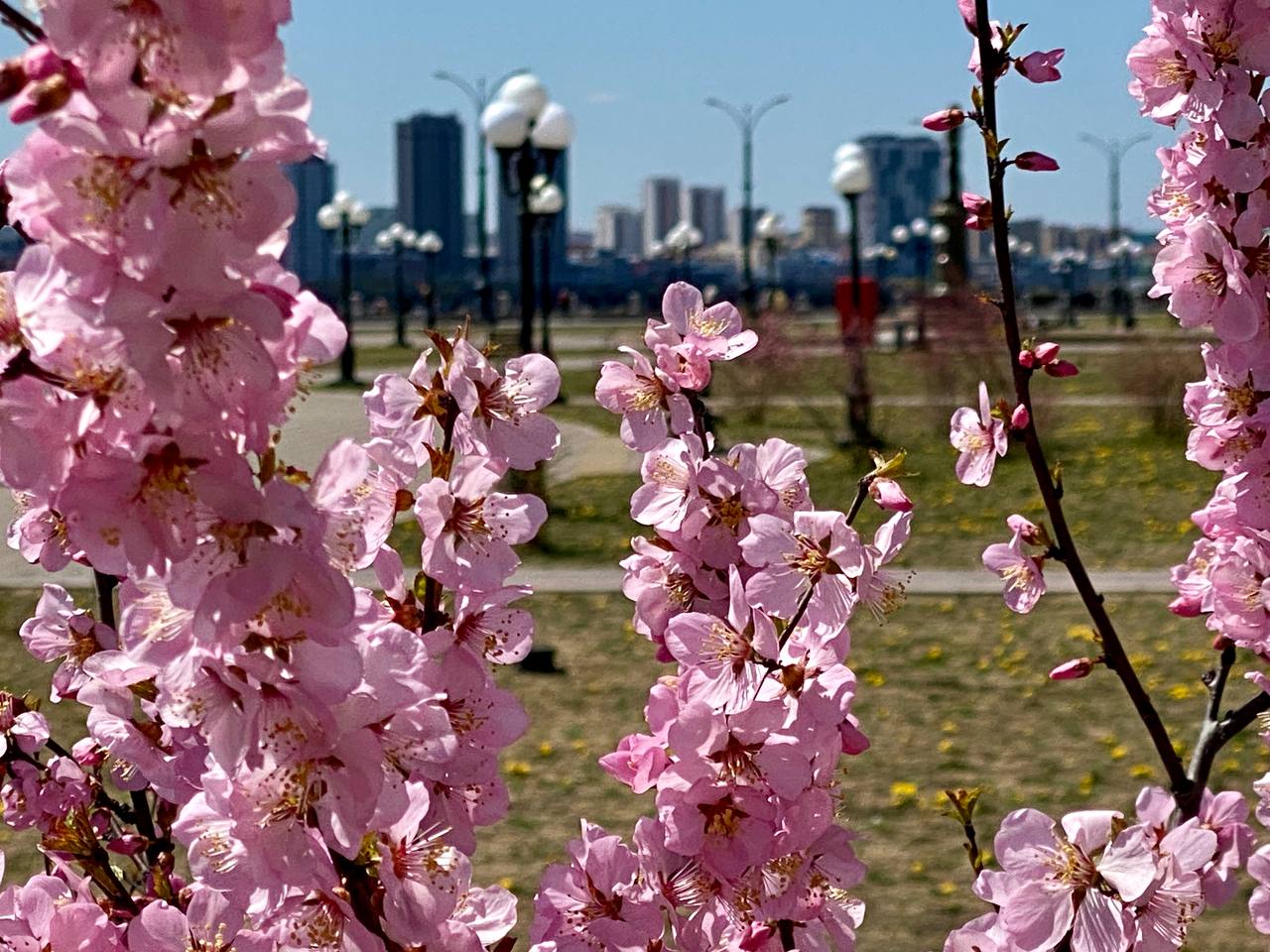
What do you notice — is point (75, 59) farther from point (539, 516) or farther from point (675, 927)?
point (675, 927)

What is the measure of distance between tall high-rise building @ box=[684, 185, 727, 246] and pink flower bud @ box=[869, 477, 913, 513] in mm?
183070

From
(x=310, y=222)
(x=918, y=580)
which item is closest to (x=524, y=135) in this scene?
(x=918, y=580)

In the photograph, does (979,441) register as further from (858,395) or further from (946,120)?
(858,395)

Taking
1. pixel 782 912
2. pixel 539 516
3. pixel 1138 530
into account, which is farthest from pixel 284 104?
pixel 1138 530

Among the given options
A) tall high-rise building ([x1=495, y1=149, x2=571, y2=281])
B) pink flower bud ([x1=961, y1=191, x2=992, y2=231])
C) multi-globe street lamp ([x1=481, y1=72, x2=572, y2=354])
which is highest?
tall high-rise building ([x1=495, y1=149, x2=571, y2=281])

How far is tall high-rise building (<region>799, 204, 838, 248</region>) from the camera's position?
577 ft

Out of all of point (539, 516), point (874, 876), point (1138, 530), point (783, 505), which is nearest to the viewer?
point (539, 516)

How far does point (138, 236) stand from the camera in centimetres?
94

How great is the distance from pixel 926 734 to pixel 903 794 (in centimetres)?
89

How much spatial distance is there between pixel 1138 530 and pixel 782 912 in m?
11.0

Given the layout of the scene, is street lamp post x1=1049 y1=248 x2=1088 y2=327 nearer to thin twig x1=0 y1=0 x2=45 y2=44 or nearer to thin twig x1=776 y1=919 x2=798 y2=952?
thin twig x1=776 y1=919 x2=798 y2=952

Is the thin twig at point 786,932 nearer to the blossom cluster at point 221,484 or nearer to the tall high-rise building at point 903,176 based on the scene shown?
the blossom cluster at point 221,484

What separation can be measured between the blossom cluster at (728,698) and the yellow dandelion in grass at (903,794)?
4.50 m

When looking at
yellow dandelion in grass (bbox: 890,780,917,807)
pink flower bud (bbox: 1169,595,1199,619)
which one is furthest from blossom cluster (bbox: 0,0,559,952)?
yellow dandelion in grass (bbox: 890,780,917,807)
